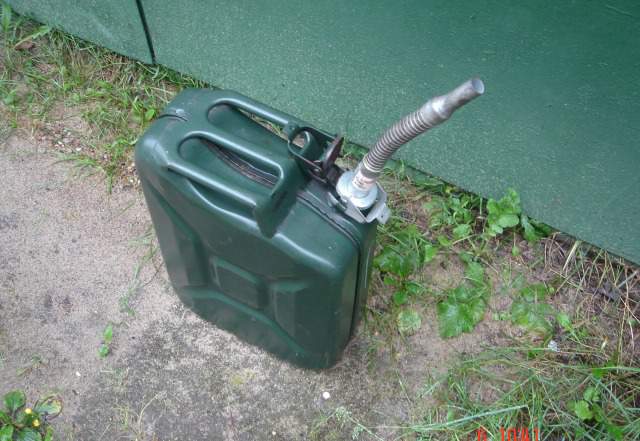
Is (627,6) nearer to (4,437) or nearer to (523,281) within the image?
(523,281)

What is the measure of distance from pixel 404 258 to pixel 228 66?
1.03m

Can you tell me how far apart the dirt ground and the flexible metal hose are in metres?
0.84

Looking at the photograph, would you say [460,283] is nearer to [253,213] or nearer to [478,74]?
[478,74]

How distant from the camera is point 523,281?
81.7 inches

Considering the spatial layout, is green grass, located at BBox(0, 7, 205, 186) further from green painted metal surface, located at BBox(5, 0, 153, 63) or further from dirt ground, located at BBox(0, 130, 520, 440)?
dirt ground, located at BBox(0, 130, 520, 440)

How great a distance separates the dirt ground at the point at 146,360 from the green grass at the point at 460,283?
42 mm

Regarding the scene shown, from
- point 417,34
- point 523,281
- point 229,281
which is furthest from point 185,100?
point 523,281

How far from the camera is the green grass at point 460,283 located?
1772 mm

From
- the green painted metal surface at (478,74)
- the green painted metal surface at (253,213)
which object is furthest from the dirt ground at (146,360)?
the green painted metal surface at (478,74)

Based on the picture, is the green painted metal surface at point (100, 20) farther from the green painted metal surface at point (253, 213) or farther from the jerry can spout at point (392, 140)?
the jerry can spout at point (392, 140)

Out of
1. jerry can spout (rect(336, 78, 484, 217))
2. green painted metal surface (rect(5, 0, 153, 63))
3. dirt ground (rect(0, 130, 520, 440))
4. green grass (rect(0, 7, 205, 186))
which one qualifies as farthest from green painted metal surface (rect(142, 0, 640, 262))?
jerry can spout (rect(336, 78, 484, 217))

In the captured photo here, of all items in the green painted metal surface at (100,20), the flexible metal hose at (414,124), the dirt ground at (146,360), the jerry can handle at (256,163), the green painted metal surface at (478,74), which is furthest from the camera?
the green painted metal surface at (100,20)

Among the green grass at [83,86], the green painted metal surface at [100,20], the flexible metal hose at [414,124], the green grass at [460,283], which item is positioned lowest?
the green grass at [460,283]

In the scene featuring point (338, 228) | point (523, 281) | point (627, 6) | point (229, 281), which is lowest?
point (523, 281)
